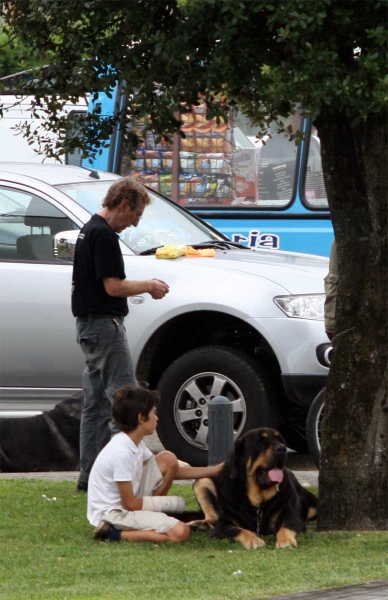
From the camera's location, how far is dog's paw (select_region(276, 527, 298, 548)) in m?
6.26

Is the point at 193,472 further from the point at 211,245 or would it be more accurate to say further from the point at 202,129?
the point at 202,129

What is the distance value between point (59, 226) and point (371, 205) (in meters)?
3.49

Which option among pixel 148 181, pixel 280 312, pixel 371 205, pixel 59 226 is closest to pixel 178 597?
pixel 371 205

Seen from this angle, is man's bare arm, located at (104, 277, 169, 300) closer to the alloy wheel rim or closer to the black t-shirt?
the black t-shirt

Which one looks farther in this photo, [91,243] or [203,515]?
[91,243]

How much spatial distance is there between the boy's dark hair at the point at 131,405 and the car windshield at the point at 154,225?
2.67m

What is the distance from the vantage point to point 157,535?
6484mm

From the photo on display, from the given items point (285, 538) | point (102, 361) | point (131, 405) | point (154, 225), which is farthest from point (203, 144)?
point (285, 538)

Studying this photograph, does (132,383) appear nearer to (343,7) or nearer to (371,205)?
(371,205)

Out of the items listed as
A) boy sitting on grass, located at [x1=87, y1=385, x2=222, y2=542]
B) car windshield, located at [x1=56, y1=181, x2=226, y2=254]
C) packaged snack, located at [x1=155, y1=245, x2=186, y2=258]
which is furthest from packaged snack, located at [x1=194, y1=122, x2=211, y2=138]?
boy sitting on grass, located at [x1=87, y1=385, x2=222, y2=542]

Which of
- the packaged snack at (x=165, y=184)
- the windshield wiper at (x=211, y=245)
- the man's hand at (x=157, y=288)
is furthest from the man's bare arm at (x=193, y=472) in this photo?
the packaged snack at (x=165, y=184)

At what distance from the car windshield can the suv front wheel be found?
1.01m

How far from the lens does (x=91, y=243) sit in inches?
291

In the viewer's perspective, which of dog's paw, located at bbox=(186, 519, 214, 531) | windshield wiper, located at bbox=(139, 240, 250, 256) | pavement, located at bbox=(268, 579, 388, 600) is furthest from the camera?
windshield wiper, located at bbox=(139, 240, 250, 256)
